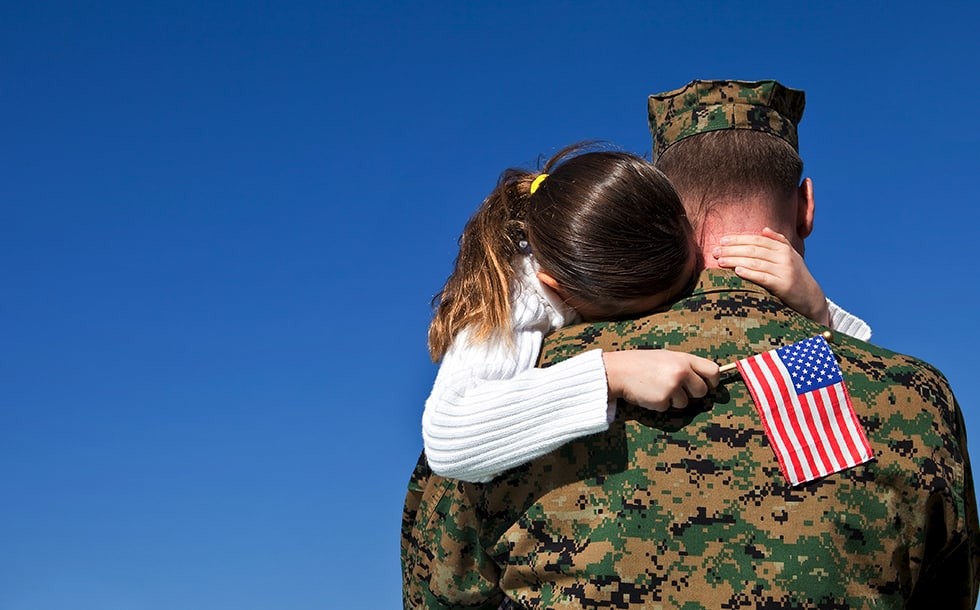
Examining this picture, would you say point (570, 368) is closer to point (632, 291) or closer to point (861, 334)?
point (632, 291)

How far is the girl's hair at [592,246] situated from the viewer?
4.23 metres

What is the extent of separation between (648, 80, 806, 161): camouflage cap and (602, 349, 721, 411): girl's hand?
137 cm

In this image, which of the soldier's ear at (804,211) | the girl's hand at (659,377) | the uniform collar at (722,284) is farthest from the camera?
the soldier's ear at (804,211)

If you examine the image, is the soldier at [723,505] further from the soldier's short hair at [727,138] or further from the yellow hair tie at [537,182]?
the yellow hair tie at [537,182]

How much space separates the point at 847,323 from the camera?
16.8 feet

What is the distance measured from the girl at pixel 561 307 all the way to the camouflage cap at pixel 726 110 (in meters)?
0.71

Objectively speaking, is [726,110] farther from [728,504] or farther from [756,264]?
[728,504]

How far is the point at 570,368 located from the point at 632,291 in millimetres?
414

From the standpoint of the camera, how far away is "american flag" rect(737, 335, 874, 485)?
4.03m

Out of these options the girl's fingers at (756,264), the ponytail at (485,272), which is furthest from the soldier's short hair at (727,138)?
the ponytail at (485,272)

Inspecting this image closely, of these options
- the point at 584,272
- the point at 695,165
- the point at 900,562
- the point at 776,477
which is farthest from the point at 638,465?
the point at 695,165

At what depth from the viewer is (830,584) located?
3.95 m

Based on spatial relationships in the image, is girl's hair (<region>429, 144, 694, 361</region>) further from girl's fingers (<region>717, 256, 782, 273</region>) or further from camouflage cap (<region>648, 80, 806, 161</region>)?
camouflage cap (<region>648, 80, 806, 161</region>)

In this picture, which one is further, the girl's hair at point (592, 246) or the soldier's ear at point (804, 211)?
the soldier's ear at point (804, 211)
